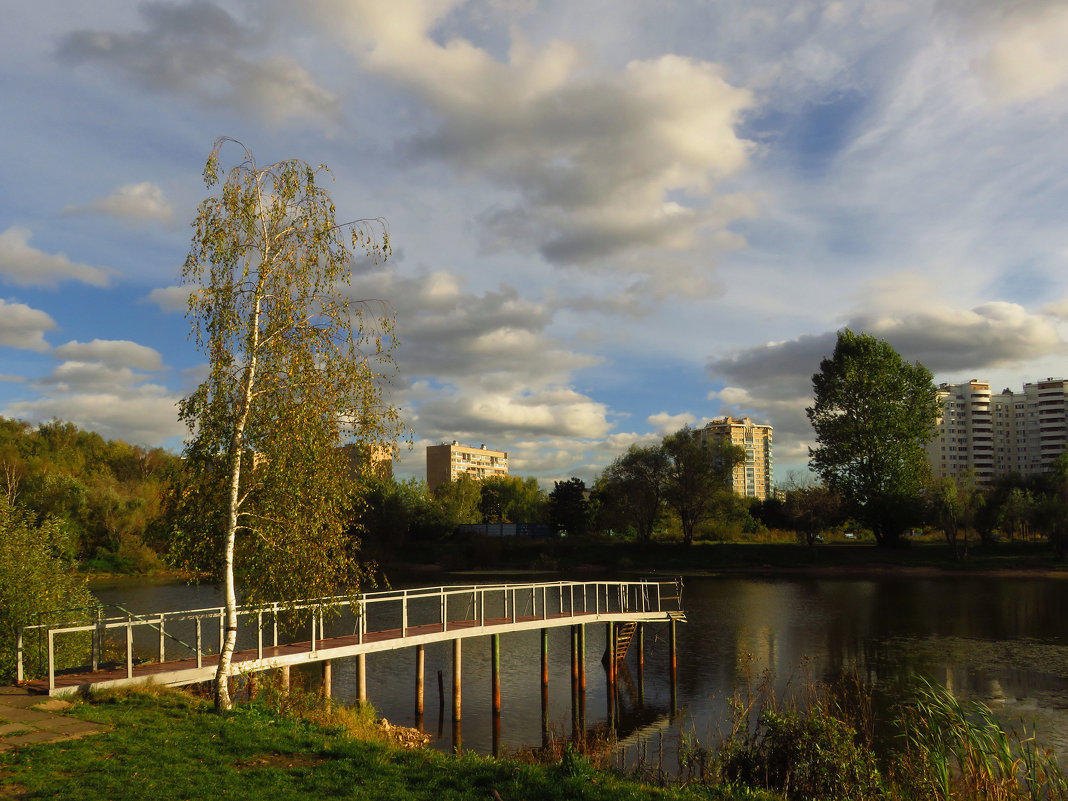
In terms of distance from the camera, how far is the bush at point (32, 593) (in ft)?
55.9

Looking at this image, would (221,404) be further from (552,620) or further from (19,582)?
(552,620)

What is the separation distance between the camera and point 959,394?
602ft

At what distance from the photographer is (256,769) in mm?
10945

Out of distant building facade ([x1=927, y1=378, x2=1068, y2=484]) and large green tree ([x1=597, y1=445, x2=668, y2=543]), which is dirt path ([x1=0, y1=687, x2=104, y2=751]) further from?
distant building facade ([x1=927, y1=378, x2=1068, y2=484])

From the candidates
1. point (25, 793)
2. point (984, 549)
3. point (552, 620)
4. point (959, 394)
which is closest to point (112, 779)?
point (25, 793)

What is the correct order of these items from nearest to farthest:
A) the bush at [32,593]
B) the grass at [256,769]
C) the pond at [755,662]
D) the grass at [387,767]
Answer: the grass at [256,769] < the grass at [387,767] < the bush at [32,593] < the pond at [755,662]

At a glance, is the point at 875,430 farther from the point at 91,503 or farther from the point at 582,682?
the point at 91,503

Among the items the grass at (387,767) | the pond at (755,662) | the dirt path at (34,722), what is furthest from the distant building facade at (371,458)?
the pond at (755,662)

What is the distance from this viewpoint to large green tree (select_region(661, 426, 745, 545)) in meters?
81.2

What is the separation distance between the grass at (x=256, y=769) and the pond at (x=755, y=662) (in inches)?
313

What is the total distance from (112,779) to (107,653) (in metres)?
17.8

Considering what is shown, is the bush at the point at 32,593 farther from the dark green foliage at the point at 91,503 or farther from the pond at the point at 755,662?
the dark green foliage at the point at 91,503

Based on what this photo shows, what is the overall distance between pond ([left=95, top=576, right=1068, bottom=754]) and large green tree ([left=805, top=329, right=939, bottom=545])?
22.7 m

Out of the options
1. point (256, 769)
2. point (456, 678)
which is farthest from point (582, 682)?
point (256, 769)
